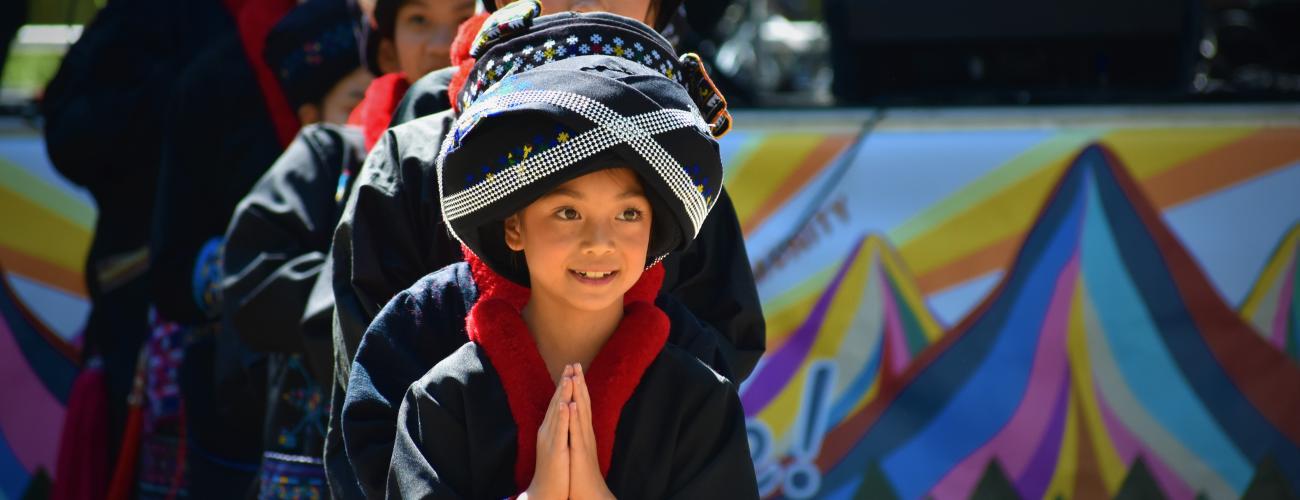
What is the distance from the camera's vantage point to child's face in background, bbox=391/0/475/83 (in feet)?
9.95

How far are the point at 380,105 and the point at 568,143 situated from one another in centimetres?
107

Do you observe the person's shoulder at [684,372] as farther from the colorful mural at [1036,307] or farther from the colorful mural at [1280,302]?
the colorful mural at [1280,302]

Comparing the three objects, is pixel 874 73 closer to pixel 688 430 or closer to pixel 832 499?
pixel 832 499

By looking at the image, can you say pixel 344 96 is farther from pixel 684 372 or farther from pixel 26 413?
pixel 684 372

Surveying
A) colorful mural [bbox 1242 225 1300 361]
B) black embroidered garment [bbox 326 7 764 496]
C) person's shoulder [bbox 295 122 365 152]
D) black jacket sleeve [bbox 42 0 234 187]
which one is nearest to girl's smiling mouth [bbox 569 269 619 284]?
black embroidered garment [bbox 326 7 764 496]

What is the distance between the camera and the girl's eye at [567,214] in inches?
77.7

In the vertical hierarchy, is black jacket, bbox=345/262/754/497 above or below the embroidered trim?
below

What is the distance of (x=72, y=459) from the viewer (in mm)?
3791

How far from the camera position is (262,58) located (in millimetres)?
3621

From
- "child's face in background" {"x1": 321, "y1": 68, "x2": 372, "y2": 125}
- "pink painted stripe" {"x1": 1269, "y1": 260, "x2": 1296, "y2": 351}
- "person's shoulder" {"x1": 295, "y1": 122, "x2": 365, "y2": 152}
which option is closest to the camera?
"person's shoulder" {"x1": 295, "y1": 122, "x2": 365, "y2": 152}

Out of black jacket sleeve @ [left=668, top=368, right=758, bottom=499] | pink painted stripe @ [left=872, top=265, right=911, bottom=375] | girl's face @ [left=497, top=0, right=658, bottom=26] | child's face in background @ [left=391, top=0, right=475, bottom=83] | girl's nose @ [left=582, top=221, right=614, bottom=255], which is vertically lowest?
pink painted stripe @ [left=872, top=265, right=911, bottom=375]

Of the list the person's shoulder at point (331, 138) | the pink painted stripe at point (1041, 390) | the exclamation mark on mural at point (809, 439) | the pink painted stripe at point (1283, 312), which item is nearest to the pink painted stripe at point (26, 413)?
the person's shoulder at point (331, 138)

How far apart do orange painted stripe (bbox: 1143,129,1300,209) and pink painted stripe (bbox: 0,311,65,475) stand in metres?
2.87

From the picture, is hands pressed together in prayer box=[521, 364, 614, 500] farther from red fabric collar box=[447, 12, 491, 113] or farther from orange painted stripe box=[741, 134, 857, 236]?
orange painted stripe box=[741, 134, 857, 236]
